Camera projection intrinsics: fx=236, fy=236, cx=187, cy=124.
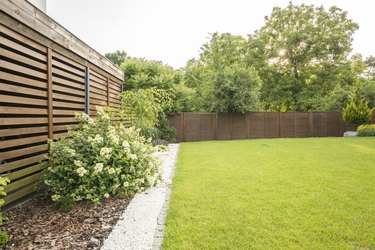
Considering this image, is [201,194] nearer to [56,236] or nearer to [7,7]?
[56,236]

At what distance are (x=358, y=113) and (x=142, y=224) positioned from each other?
1384 cm

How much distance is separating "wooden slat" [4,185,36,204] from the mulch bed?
0.12 meters

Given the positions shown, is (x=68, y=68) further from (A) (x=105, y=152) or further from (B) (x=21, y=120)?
(A) (x=105, y=152)

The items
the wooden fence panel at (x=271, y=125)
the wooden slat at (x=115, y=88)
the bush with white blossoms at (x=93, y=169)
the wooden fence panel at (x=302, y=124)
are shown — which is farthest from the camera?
the wooden fence panel at (x=302, y=124)

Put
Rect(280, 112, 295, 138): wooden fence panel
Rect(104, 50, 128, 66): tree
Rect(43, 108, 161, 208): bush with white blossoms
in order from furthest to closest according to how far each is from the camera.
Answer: Rect(104, 50, 128, 66): tree < Rect(280, 112, 295, 138): wooden fence panel < Rect(43, 108, 161, 208): bush with white blossoms

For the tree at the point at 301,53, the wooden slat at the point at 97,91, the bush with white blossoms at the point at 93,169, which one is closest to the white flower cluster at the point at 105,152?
the bush with white blossoms at the point at 93,169

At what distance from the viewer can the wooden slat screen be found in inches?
106

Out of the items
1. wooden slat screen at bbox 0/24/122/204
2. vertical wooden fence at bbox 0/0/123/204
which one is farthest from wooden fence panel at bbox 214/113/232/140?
wooden slat screen at bbox 0/24/122/204

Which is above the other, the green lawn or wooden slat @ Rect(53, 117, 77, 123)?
wooden slat @ Rect(53, 117, 77, 123)

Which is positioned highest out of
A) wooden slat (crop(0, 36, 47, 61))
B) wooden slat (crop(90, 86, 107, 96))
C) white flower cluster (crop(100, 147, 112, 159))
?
wooden slat (crop(0, 36, 47, 61))

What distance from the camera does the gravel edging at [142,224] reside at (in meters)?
2.10

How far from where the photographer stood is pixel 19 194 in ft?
9.55

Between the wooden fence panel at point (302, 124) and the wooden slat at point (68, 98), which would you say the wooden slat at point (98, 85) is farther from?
the wooden fence panel at point (302, 124)

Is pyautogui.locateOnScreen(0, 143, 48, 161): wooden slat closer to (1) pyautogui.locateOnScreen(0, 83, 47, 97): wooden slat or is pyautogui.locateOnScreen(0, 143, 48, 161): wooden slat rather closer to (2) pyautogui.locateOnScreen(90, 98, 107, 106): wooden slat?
(1) pyautogui.locateOnScreen(0, 83, 47, 97): wooden slat
